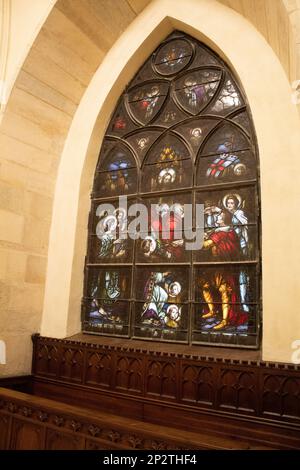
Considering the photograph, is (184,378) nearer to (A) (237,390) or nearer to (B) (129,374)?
(A) (237,390)

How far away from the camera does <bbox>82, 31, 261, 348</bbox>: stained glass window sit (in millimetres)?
3529

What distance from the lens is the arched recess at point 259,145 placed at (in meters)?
3.10

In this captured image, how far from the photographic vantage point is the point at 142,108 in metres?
4.46

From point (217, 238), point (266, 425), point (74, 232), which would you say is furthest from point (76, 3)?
point (266, 425)

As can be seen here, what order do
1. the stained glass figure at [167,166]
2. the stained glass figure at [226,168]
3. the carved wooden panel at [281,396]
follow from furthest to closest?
the stained glass figure at [167,166], the stained glass figure at [226,168], the carved wooden panel at [281,396]

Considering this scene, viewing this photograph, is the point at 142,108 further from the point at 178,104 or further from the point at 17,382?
the point at 17,382

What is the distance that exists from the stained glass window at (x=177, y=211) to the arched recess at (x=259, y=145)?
5.9 inches

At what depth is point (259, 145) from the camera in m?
3.42

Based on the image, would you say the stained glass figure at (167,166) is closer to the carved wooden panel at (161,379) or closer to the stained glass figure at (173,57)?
the stained glass figure at (173,57)

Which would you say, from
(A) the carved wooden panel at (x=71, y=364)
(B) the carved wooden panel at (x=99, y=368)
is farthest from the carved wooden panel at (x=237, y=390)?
(A) the carved wooden panel at (x=71, y=364)

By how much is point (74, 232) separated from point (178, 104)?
1.80 metres

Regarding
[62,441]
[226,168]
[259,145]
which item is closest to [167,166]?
[226,168]

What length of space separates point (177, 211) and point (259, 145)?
1013 mm

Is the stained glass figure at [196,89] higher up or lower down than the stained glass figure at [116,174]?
higher up
